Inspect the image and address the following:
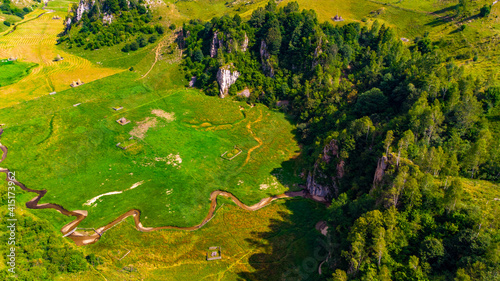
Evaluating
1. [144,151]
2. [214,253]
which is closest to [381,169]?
[214,253]

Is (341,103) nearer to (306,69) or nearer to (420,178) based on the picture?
(306,69)

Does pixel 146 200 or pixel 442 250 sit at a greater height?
pixel 442 250

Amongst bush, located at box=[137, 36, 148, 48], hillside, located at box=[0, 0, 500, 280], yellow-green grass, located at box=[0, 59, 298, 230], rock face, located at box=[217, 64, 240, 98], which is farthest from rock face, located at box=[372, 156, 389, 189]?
bush, located at box=[137, 36, 148, 48]

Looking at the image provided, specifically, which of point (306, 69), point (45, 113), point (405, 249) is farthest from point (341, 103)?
point (45, 113)

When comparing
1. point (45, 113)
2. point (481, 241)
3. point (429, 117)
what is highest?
point (429, 117)

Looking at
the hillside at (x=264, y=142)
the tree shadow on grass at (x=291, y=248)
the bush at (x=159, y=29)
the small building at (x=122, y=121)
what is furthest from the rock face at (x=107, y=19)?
the tree shadow on grass at (x=291, y=248)

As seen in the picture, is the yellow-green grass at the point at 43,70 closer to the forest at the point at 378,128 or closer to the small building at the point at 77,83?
the small building at the point at 77,83

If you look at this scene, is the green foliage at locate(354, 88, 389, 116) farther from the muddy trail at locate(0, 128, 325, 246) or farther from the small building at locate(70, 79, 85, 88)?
the small building at locate(70, 79, 85, 88)

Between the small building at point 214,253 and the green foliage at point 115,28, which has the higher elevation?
the green foliage at point 115,28
